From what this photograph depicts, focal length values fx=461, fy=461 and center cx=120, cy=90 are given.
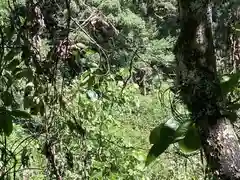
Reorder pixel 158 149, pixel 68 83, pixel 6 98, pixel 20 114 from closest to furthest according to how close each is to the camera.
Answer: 1. pixel 158 149
2. pixel 20 114
3. pixel 6 98
4. pixel 68 83

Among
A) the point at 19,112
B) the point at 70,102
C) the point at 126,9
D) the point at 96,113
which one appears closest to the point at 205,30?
the point at 19,112

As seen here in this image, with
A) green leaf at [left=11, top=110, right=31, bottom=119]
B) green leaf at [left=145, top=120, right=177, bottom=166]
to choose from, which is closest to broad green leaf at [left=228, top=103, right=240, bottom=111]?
green leaf at [left=145, top=120, right=177, bottom=166]

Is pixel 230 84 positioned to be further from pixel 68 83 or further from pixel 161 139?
pixel 68 83

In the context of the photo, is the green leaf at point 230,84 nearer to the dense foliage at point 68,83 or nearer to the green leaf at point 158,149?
the dense foliage at point 68,83

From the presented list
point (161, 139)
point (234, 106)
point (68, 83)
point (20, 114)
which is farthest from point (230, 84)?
point (68, 83)

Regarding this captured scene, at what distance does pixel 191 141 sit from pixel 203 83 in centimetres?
11

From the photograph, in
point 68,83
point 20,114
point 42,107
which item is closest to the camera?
point 20,114

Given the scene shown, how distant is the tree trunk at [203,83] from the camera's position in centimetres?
80

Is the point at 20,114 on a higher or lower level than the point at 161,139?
higher

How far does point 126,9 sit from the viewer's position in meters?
15.3

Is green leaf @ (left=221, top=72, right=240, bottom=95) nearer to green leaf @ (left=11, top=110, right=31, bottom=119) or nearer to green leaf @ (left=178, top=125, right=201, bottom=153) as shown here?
green leaf @ (left=178, top=125, right=201, bottom=153)

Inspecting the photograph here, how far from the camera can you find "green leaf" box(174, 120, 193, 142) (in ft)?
2.58

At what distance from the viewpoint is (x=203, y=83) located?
83 cm

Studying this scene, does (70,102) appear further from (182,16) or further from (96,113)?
(96,113)
